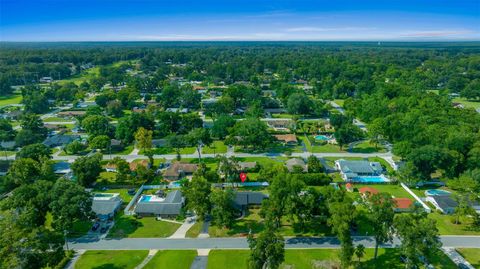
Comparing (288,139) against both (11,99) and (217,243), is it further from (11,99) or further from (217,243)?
(11,99)


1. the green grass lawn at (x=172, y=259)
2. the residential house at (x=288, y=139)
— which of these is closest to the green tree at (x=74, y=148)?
the green grass lawn at (x=172, y=259)

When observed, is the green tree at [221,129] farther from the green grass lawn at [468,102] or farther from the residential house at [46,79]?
the residential house at [46,79]

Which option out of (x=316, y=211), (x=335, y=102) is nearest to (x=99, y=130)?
(x=316, y=211)

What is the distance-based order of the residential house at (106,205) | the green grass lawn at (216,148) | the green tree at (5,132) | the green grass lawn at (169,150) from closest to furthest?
the residential house at (106,205) → the green grass lawn at (169,150) → the green grass lawn at (216,148) → the green tree at (5,132)

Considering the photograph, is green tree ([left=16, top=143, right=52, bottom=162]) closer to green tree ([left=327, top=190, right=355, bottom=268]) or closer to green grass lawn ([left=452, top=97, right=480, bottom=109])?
green tree ([left=327, top=190, right=355, bottom=268])

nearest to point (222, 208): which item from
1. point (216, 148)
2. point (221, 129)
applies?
point (216, 148)

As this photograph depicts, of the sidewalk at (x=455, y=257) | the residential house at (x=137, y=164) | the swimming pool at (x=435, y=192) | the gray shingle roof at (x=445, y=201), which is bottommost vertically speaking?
the sidewalk at (x=455, y=257)

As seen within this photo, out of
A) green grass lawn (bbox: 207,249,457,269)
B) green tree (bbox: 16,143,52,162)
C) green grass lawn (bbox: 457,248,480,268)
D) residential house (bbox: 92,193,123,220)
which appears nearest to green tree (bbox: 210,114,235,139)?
residential house (bbox: 92,193,123,220)
